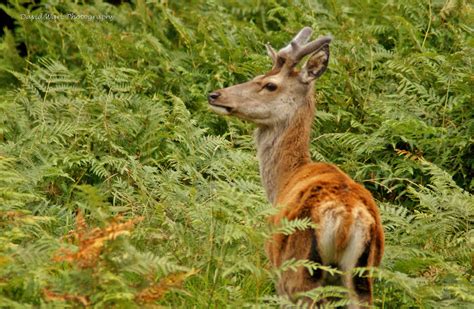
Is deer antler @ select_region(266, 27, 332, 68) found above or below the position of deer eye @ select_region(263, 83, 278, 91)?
above

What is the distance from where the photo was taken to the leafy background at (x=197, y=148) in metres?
6.10

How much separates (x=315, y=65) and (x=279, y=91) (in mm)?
343

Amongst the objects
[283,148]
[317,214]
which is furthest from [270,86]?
[317,214]

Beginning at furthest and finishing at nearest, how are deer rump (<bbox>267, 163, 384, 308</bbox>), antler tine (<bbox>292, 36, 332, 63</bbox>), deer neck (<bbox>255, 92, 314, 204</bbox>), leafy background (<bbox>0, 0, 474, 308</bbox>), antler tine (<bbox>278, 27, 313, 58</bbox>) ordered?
antler tine (<bbox>278, 27, 313, 58</bbox>) < antler tine (<bbox>292, 36, 332, 63</bbox>) < deer neck (<bbox>255, 92, 314, 204</bbox>) < leafy background (<bbox>0, 0, 474, 308</bbox>) < deer rump (<bbox>267, 163, 384, 308</bbox>)

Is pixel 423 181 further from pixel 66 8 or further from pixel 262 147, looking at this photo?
pixel 66 8

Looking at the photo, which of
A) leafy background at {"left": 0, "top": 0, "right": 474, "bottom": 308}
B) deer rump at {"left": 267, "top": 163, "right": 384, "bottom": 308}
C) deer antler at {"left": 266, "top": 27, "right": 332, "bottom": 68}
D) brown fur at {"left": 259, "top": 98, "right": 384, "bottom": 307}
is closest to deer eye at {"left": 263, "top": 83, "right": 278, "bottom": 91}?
deer antler at {"left": 266, "top": 27, "right": 332, "bottom": 68}

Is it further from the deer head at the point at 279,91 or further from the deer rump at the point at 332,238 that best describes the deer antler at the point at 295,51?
the deer rump at the point at 332,238

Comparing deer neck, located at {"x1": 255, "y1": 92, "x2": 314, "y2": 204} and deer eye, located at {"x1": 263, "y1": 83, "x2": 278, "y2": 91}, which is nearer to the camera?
deer neck, located at {"x1": 255, "y1": 92, "x2": 314, "y2": 204}

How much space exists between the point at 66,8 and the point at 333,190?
22.0 ft

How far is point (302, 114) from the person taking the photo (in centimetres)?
790

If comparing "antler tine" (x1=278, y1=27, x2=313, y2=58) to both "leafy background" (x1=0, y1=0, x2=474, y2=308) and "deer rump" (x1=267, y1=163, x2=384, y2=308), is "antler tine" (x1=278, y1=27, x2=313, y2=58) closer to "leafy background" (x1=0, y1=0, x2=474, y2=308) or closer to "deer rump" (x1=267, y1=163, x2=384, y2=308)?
"leafy background" (x1=0, y1=0, x2=474, y2=308)

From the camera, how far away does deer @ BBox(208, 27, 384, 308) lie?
593 centimetres

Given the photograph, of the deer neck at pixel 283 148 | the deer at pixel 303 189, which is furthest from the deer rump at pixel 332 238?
the deer neck at pixel 283 148

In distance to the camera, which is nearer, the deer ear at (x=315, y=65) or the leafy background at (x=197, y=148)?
the leafy background at (x=197, y=148)
